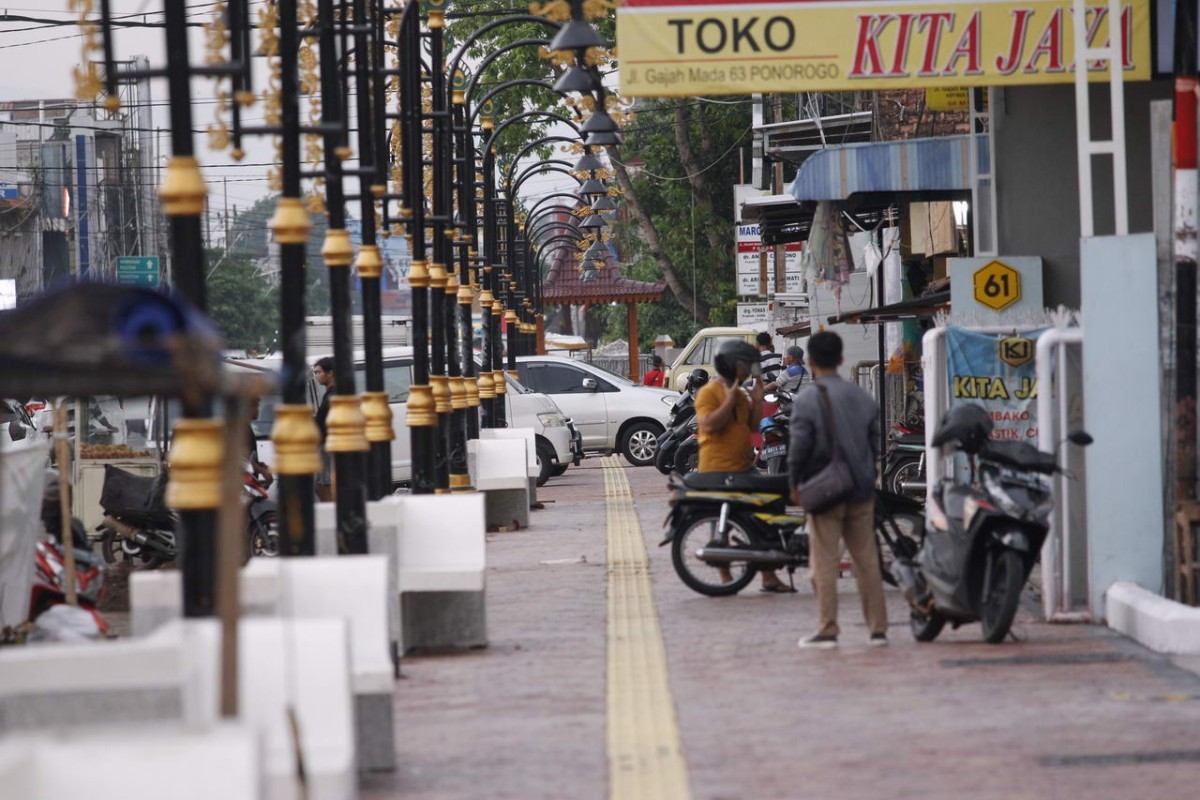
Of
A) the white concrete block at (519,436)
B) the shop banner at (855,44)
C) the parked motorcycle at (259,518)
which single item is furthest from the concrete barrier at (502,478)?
the shop banner at (855,44)

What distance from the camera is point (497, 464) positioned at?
65.1 ft

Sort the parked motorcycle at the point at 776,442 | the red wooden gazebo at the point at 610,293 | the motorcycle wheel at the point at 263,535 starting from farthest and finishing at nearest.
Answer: the red wooden gazebo at the point at 610,293, the parked motorcycle at the point at 776,442, the motorcycle wheel at the point at 263,535

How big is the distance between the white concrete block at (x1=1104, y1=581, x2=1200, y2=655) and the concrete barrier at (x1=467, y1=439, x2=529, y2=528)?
9608mm

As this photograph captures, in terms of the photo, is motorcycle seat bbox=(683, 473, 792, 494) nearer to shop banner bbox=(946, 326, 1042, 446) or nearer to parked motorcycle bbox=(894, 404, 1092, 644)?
shop banner bbox=(946, 326, 1042, 446)

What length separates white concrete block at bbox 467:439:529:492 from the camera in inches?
776

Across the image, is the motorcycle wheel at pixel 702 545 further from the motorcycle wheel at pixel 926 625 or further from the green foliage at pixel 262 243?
the green foliage at pixel 262 243

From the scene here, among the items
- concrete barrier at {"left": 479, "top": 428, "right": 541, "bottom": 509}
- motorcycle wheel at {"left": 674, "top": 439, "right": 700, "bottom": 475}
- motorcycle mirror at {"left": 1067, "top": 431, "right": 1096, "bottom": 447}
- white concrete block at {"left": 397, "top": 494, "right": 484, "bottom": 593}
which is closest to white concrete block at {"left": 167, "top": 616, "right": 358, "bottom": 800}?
white concrete block at {"left": 397, "top": 494, "right": 484, "bottom": 593}

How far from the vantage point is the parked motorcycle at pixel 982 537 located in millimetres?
10070

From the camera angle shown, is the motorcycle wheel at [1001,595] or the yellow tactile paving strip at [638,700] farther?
the motorcycle wheel at [1001,595]

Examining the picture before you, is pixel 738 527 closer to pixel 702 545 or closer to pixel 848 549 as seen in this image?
pixel 702 545

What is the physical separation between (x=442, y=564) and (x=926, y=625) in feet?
8.94

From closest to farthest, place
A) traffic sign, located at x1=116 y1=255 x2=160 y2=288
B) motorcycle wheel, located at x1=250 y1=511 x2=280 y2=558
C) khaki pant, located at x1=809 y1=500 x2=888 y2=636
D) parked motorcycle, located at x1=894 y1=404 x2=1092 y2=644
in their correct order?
parked motorcycle, located at x1=894 y1=404 x2=1092 y2=644 → khaki pant, located at x1=809 y1=500 x2=888 y2=636 → motorcycle wheel, located at x1=250 y1=511 x2=280 y2=558 → traffic sign, located at x1=116 y1=255 x2=160 y2=288

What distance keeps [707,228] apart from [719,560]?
1405 inches

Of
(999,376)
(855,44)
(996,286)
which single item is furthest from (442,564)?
(996,286)
